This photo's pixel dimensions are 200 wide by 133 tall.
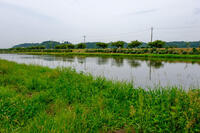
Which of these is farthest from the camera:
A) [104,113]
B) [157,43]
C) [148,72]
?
[157,43]

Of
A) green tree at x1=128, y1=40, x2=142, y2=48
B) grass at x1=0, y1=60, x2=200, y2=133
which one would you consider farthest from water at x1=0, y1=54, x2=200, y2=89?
A: green tree at x1=128, y1=40, x2=142, y2=48

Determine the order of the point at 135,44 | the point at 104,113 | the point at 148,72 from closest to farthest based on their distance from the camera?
the point at 104,113, the point at 148,72, the point at 135,44

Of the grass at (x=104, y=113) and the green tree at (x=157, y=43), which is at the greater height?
the green tree at (x=157, y=43)

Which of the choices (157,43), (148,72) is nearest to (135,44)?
(157,43)

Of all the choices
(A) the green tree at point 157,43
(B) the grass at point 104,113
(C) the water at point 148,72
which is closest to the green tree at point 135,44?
(A) the green tree at point 157,43

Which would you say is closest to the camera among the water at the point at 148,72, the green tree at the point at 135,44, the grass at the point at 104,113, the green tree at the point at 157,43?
the grass at the point at 104,113

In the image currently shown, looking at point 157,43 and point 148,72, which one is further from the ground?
point 157,43

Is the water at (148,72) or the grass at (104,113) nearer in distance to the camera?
the grass at (104,113)

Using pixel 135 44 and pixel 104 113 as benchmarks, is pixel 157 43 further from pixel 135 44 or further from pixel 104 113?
pixel 104 113

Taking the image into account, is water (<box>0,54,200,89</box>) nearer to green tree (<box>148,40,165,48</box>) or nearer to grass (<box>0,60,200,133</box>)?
grass (<box>0,60,200,133</box>)

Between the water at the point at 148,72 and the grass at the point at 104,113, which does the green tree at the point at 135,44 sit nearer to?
the water at the point at 148,72

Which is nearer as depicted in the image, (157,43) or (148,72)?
(148,72)

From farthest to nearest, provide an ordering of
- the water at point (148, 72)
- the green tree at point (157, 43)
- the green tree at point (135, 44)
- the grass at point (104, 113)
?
1. the green tree at point (135, 44)
2. the green tree at point (157, 43)
3. the water at point (148, 72)
4. the grass at point (104, 113)

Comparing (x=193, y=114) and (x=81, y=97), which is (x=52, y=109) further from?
(x=193, y=114)
